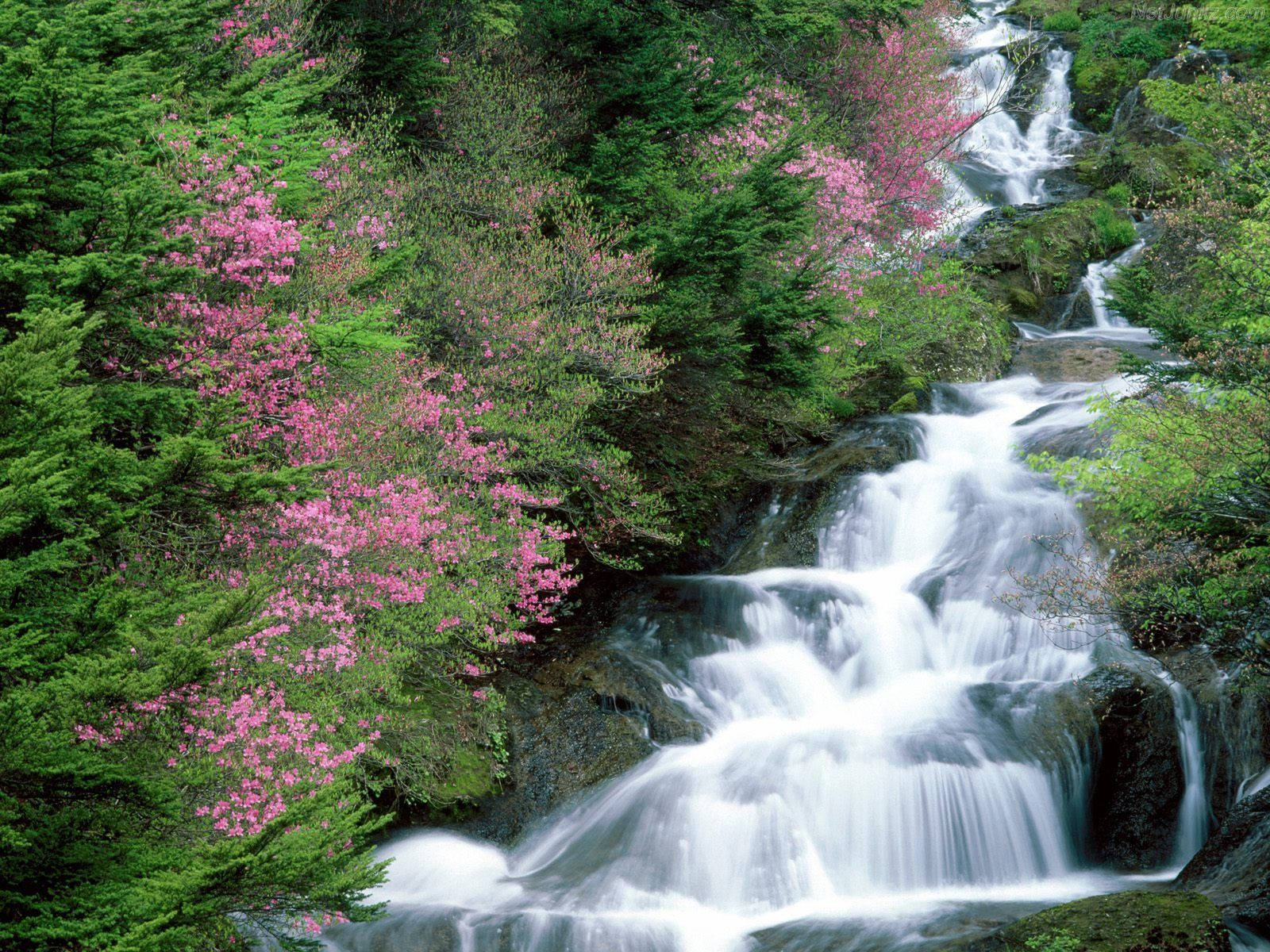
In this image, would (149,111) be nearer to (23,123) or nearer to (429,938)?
(23,123)

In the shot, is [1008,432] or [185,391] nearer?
[185,391]

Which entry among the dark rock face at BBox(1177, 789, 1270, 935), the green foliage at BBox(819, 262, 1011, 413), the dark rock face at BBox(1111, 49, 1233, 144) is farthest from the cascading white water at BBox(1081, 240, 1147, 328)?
the dark rock face at BBox(1177, 789, 1270, 935)

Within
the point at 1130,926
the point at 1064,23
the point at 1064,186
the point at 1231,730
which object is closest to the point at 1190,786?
the point at 1231,730

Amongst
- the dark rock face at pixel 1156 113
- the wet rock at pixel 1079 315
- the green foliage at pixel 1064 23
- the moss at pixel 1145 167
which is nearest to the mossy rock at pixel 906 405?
the wet rock at pixel 1079 315

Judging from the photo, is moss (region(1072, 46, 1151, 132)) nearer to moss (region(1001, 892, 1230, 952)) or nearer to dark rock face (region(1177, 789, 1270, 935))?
dark rock face (region(1177, 789, 1270, 935))

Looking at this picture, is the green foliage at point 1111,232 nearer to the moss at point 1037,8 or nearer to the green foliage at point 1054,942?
the moss at point 1037,8

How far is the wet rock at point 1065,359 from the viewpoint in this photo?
21.3 meters

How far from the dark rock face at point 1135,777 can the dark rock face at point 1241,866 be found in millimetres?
846

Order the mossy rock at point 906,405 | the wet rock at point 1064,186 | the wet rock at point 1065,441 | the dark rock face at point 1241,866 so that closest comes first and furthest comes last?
the dark rock face at point 1241,866 < the wet rock at point 1065,441 < the mossy rock at point 906,405 < the wet rock at point 1064,186

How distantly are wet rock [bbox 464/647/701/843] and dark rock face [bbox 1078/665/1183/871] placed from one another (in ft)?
14.2

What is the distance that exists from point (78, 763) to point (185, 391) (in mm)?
3139

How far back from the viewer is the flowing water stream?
945cm

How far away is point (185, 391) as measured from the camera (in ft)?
24.4

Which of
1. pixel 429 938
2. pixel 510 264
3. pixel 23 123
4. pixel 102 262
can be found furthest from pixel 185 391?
pixel 510 264
